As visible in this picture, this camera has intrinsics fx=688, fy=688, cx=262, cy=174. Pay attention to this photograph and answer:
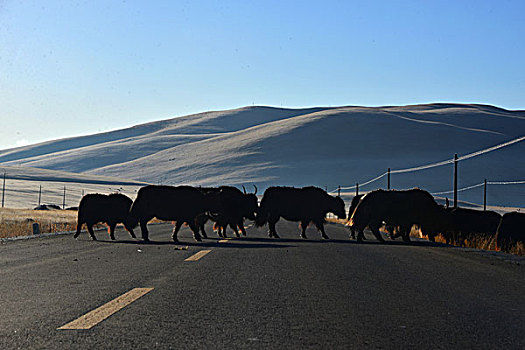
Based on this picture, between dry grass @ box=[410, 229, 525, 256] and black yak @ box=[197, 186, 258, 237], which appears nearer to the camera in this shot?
dry grass @ box=[410, 229, 525, 256]

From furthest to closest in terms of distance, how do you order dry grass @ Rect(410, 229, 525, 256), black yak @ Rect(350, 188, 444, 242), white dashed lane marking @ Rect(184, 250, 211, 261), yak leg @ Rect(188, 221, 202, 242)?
black yak @ Rect(350, 188, 444, 242), yak leg @ Rect(188, 221, 202, 242), dry grass @ Rect(410, 229, 525, 256), white dashed lane marking @ Rect(184, 250, 211, 261)

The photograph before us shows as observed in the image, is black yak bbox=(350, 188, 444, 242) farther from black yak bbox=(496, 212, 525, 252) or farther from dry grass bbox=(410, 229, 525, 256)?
black yak bbox=(496, 212, 525, 252)

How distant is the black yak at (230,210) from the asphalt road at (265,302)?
823 centimetres

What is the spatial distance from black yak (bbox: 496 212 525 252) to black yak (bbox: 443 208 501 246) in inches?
98.6

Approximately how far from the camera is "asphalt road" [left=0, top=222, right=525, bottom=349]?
17.3 ft

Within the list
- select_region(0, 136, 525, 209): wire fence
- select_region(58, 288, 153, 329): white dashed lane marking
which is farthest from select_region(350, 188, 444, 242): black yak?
select_region(0, 136, 525, 209): wire fence

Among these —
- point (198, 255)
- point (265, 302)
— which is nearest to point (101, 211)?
point (198, 255)

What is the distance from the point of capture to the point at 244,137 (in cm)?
19638

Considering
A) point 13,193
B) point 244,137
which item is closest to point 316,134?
point 244,137

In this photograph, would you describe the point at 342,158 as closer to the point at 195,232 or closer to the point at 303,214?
the point at 303,214

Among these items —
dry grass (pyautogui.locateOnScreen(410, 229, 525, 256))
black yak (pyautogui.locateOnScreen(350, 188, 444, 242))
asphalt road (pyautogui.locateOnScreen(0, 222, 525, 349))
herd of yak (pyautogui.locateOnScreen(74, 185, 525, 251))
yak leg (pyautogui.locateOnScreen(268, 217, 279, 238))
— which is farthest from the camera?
yak leg (pyautogui.locateOnScreen(268, 217, 279, 238))

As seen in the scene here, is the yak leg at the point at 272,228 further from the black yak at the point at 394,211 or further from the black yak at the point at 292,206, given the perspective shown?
the black yak at the point at 394,211

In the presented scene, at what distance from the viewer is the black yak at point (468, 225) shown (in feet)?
66.2

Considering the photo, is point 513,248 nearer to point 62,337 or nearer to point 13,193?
point 62,337
